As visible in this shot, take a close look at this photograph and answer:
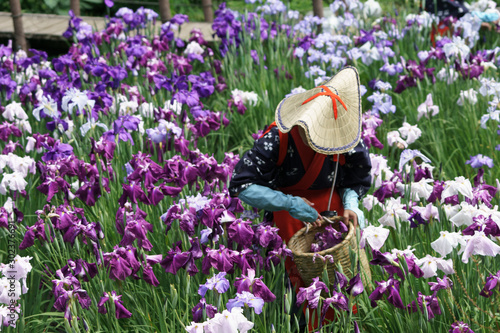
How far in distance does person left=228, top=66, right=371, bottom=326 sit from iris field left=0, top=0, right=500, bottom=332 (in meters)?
0.13

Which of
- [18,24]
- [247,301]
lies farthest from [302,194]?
[18,24]

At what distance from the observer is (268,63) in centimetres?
545

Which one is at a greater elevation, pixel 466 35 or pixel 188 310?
pixel 466 35

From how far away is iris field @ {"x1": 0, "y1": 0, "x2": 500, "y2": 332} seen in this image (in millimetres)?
2246

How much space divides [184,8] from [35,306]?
7000 mm

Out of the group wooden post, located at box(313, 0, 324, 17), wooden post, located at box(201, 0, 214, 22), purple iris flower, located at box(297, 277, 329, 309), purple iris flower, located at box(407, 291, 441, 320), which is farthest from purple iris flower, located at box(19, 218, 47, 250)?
wooden post, located at box(201, 0, 214, 22)

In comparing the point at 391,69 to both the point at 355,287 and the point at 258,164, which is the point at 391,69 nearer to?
the point at 258,164

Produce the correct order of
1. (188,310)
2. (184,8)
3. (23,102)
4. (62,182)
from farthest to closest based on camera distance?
1. (184,8)
2. (23,102)
3. (62,182)
4. (188,310)

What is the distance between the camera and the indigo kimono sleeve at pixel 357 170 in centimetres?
268

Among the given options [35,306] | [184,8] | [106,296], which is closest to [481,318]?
[106,296]

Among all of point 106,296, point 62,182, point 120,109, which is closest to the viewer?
point 106,296

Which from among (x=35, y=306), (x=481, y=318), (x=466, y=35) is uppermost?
(x=466, y=35)

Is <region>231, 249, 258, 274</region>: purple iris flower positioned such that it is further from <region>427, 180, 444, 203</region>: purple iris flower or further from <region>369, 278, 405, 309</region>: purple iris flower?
<region>427, 180, 444, 203</region>: purple iris flower

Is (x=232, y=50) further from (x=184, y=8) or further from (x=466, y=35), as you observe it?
(x=184, y=8)
